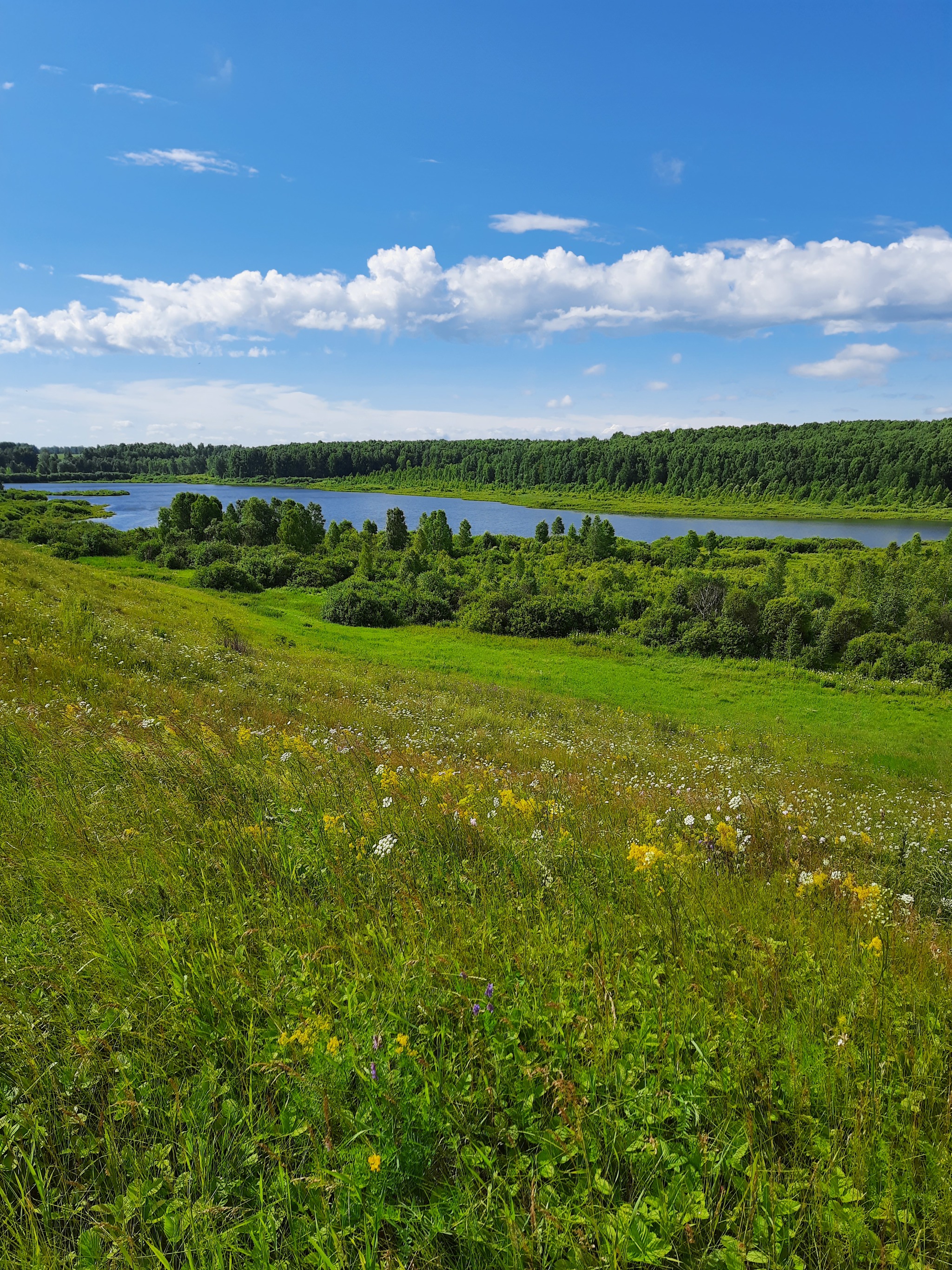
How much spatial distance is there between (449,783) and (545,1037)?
3025mm

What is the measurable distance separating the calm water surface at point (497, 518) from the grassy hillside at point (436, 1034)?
108935 millimetres

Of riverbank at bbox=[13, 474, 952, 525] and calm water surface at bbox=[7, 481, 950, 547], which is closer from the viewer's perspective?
calm water surface at bbox=[7, 481, 950, 547]

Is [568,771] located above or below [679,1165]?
below

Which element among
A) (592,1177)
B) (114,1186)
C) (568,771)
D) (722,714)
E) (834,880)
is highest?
(592,1177)

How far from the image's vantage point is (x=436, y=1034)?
2049mm

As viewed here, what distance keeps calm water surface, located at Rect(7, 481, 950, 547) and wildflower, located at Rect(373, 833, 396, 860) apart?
10930 centimetres

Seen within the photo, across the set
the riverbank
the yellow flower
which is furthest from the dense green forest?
the riverbank

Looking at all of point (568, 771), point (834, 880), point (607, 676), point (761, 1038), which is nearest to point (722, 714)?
point (607, 676)

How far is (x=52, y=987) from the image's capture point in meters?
2.32

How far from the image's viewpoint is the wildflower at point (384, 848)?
3.37 metres

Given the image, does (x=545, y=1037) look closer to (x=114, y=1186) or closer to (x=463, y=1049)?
(x=463, y=1049)

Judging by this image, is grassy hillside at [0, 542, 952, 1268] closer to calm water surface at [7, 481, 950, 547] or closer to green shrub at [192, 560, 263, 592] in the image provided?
green shrub at [192, 560, 263, 592]

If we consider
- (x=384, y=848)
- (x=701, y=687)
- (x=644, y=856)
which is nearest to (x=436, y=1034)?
(x=384, y=848)

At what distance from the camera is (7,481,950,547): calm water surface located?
364 feet
